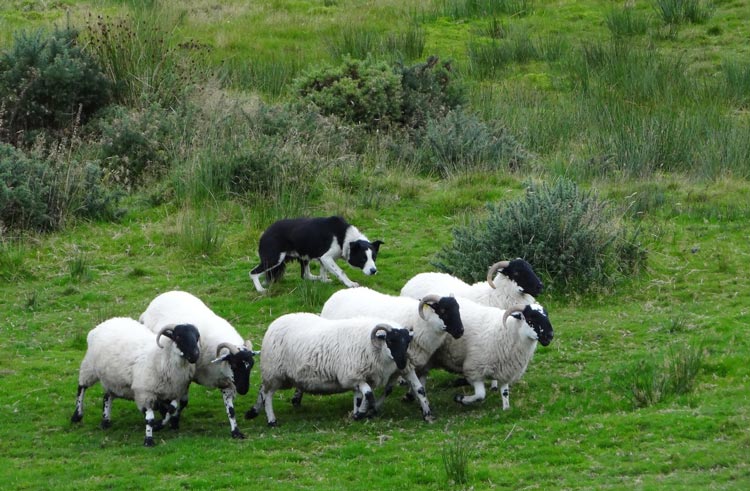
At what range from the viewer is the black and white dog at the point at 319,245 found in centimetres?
1464

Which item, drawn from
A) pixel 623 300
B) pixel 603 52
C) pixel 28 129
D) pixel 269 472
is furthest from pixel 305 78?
pixel 269 472

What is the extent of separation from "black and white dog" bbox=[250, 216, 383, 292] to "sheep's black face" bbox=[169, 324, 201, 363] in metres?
4.36

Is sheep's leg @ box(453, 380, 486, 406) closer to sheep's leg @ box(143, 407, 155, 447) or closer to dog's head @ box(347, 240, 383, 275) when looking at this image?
sheep's leg @ box(143, 407, 155, 447)

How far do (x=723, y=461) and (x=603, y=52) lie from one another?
17329 millimetres

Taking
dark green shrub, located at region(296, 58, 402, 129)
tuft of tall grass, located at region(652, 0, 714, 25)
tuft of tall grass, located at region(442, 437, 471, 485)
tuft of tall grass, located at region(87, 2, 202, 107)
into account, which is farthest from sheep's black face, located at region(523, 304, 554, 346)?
tuft of tall grass, located at region(652, 0, 714, 25)

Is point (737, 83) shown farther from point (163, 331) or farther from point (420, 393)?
point (163, 331)

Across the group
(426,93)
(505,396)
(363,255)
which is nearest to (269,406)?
(505,396)

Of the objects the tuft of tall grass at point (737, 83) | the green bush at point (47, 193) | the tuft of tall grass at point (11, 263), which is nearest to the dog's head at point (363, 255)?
the tuft of tall grass at point (11, 263)

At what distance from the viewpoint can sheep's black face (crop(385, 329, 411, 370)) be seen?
10.5m

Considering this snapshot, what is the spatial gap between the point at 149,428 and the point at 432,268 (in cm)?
610

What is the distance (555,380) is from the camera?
11570mm

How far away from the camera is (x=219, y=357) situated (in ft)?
34.4

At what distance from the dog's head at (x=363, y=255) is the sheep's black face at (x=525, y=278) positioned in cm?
271

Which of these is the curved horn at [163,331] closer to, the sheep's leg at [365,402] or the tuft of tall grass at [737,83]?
the sheep's leg at [365,402]
